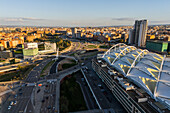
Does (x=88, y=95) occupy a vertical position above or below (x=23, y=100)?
above

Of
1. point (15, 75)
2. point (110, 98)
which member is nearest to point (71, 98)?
point (110, 98)

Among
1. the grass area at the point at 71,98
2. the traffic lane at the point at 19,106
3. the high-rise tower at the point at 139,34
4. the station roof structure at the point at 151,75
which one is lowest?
the traffic lane at the point at 19,106

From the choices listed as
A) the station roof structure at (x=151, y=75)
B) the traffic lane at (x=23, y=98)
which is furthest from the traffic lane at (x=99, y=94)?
the traffic lane at (x=23, y=98)

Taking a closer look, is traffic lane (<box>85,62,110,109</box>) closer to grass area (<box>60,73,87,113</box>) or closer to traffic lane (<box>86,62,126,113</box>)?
traffic lane (<box>86,62,126,113</box>)

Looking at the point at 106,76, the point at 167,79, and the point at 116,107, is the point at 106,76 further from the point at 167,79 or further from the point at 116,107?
the point at 167,79

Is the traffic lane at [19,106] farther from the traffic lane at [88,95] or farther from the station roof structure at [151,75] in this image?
the station roof structure at [151,75]

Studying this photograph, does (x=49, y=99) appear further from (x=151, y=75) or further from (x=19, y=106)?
(x=151, y=75)

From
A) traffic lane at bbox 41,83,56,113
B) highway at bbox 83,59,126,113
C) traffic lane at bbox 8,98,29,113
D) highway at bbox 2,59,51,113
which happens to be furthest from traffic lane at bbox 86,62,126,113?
traffic lane at bbox 8,98,29,113

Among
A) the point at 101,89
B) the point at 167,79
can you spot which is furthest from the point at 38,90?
the point at 167,79

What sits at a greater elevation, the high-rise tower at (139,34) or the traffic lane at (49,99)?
the high-rise tower at (139,34)
